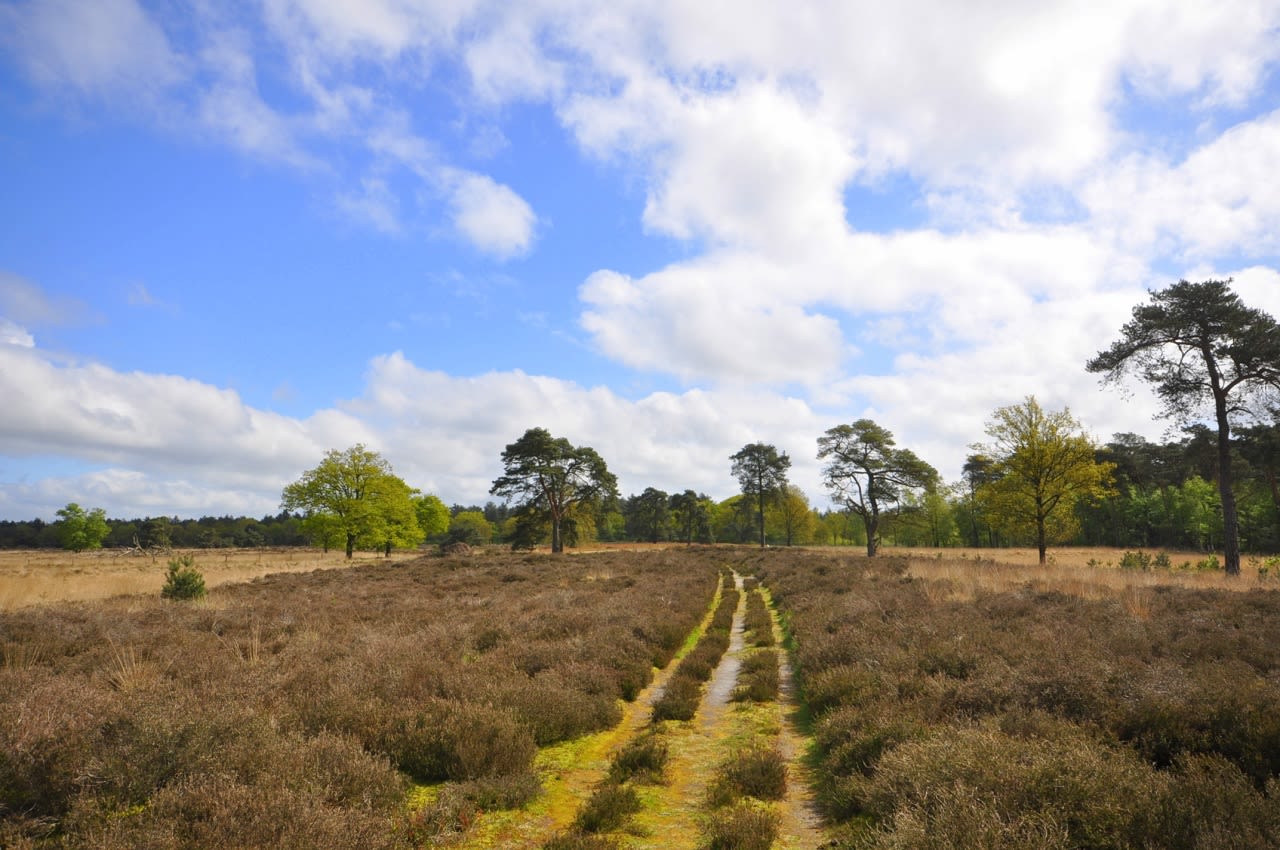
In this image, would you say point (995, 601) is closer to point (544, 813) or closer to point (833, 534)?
point (544, 813)

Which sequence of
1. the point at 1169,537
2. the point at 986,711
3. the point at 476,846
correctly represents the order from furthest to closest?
the point at 1169,537 < the point at 986,711 < the point at 476,846

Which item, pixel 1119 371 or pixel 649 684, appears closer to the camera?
pixel 649 684

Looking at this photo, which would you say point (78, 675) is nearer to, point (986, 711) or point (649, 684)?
point (649, 684)

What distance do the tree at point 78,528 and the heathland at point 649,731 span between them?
9169 cm

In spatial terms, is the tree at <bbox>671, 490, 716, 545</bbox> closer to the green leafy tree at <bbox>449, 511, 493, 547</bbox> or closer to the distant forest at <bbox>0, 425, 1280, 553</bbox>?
the distant forest at <bbox>0, 425, 1280, 553</bbox>

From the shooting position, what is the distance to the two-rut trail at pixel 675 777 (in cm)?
563

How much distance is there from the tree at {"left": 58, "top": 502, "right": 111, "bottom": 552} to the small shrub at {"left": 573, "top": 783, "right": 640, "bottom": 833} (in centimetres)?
10655

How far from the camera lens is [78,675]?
347 inches

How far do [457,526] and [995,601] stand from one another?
94905mm

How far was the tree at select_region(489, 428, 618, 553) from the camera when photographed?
51.8m

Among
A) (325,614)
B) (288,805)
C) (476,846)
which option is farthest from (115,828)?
(325,614)

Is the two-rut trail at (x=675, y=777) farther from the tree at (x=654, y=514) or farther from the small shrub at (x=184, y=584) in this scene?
the tree at (x=654, y=514)

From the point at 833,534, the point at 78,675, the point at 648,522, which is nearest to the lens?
the point at 78,675

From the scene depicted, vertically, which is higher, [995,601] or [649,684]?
[995,601]
